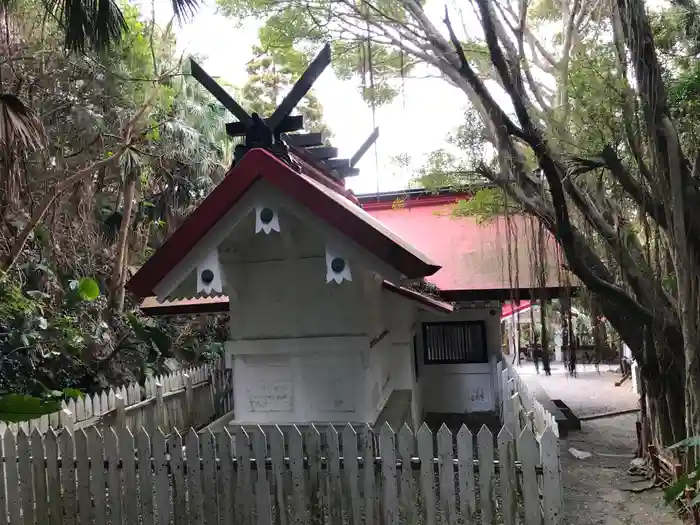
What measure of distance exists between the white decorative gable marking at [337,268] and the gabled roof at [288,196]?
24 cm

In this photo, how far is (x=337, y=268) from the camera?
5.00m

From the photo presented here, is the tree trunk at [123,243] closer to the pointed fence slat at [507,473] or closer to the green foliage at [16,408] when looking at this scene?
the green foliage at [16,408]

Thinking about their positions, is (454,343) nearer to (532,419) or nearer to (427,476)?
Answer: (532,419)

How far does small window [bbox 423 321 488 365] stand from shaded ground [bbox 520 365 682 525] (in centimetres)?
223

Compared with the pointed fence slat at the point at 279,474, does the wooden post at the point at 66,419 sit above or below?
above

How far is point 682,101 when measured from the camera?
17.0ft

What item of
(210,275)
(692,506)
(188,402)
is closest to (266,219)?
(210,275)

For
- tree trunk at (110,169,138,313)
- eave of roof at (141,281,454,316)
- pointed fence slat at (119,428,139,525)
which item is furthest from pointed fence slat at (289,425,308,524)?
tree trunk at (110,169,138,313)

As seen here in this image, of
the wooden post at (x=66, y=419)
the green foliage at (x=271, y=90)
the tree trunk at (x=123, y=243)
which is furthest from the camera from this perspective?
the green foliage at (x=271, y=90)

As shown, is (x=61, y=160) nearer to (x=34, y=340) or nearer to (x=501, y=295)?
(x=34, y=340)

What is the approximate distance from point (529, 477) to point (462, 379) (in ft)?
20.4

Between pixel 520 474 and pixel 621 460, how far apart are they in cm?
459

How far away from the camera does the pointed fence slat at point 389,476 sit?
4598mm

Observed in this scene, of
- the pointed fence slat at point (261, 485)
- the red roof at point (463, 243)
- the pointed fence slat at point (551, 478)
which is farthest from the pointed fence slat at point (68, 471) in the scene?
the red roof at point (463, 243)
